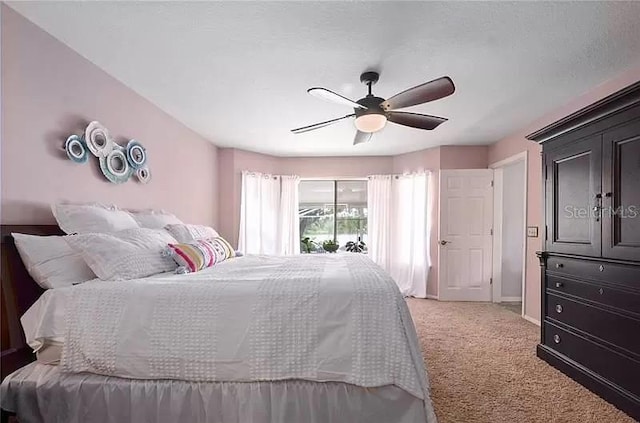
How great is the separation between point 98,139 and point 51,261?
1047mm

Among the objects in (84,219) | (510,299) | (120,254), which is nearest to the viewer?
(120,254)

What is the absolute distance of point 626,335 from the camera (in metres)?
2.02

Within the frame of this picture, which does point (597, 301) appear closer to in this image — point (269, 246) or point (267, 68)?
point (267, 68)

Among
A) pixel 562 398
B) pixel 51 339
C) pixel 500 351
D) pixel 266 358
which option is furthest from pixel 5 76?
pixel 500 351

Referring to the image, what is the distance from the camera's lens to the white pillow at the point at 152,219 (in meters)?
2.68

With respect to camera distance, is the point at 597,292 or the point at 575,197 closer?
the point at 597,292

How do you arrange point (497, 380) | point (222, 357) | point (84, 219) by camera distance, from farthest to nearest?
point (497, 380), point (84, 219), point (222, 357)

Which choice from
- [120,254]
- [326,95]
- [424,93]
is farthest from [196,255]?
[424,93]

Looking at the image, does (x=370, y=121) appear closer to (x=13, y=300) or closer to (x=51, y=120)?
(x=51, y=120)

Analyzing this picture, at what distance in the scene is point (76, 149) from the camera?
7.30 ft

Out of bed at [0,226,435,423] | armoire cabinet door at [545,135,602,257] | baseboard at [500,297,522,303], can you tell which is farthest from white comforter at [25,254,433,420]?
baseboard at [500,297,522,303]

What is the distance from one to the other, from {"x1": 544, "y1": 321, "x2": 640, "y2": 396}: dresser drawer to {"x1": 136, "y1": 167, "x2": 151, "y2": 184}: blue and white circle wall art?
371 cm

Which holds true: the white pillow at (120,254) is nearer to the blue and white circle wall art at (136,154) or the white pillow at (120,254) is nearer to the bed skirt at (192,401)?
the bed skirt at (192,401)

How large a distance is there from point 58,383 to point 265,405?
3.29ft
